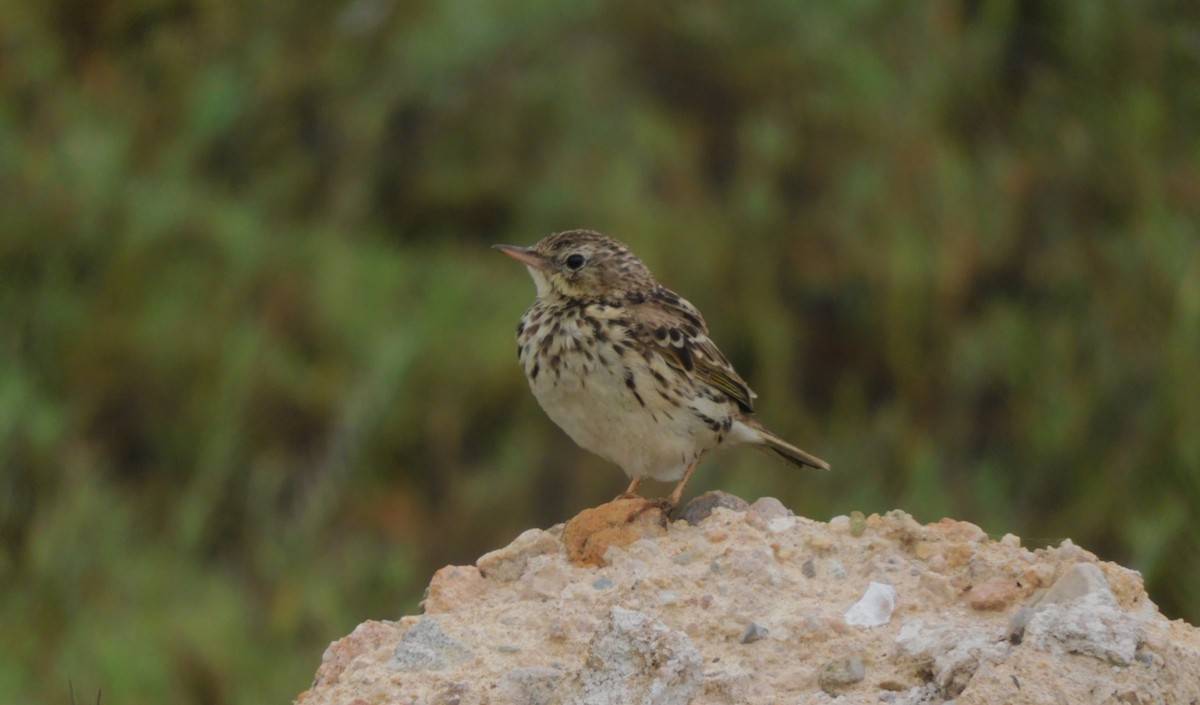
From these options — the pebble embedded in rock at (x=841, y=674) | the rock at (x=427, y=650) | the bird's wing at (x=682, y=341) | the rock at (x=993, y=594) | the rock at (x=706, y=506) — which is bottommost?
the pebble embedded in rock at (x=841, y=674)

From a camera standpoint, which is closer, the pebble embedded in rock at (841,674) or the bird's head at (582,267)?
the pebble embedded in rock at (841,674)

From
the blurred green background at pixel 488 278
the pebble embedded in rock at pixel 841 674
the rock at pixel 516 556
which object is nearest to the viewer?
the pebble embedded in rock at pixel 841 674

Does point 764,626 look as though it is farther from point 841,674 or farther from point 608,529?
point 608,529

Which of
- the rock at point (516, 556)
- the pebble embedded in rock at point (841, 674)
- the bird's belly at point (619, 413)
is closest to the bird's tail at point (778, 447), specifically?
the bird's belly at point (619, 413)

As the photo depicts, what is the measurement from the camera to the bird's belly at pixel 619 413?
4480mm

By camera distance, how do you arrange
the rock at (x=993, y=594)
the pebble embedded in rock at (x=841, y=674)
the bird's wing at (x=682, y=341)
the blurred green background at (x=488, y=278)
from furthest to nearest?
the blurred green background at (x=488, y=278)
the bird's wing at (x=682, y=341)
the rock at (x=993, y=594)
the pebble embedded in rock at (x=841, y=674)

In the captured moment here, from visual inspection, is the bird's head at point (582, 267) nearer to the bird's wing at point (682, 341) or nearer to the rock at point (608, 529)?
the bird's wing at point (682, 341)

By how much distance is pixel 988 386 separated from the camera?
7883mm

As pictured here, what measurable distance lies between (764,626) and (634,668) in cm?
31

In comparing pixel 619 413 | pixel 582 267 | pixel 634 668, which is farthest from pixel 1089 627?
pixel 582 267

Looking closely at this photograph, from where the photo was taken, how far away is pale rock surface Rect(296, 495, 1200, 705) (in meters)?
2.77

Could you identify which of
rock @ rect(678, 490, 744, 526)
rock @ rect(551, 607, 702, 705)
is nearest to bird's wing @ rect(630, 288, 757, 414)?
rock @ rect(678, 490, 744, 526)

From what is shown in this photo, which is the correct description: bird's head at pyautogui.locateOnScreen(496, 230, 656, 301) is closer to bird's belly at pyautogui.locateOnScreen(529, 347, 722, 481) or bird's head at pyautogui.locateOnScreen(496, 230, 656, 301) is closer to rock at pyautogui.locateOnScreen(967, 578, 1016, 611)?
bird's belly at pyautogui.locateOnScreen(529, 347, 722, 481)

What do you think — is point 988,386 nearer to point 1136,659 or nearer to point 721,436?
point 721,436
